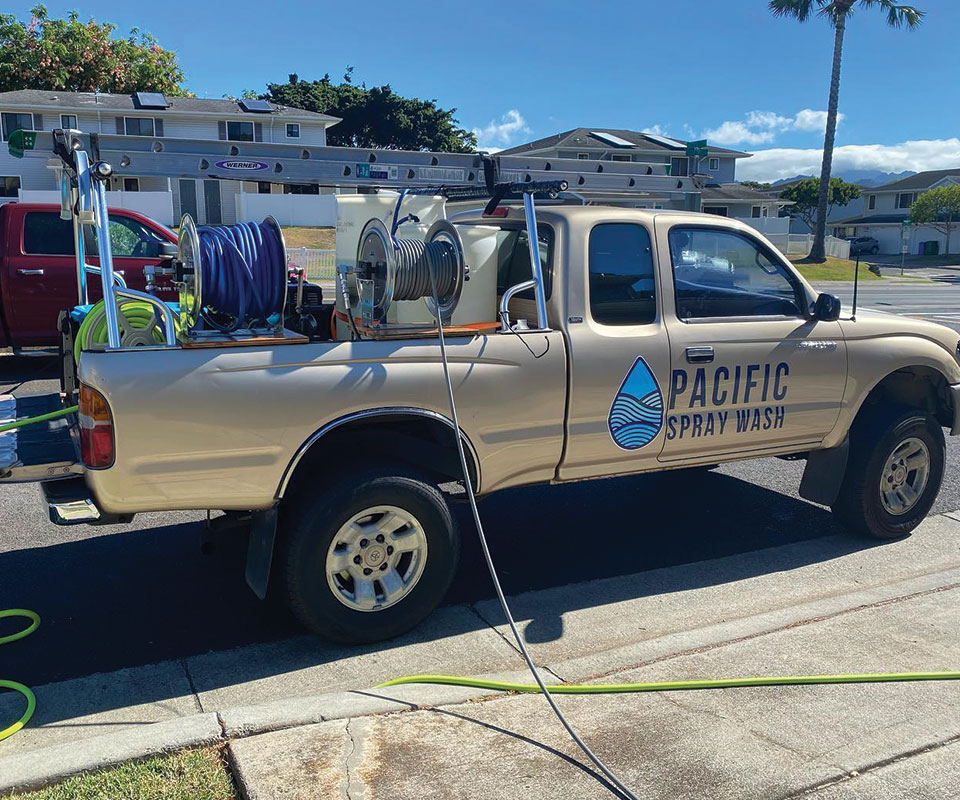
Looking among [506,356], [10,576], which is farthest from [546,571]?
[10,576]

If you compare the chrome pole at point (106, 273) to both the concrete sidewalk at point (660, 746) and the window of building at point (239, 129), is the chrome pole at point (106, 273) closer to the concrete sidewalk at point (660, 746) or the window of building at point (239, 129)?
the concrete sidewalk at point (660, 746)

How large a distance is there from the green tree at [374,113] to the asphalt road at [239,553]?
54708 millimetres

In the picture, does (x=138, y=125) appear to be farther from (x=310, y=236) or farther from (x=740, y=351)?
(x=740, y=351)

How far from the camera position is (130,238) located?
10.3 m

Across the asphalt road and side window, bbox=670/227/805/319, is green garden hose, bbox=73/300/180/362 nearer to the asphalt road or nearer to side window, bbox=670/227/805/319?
the asphalt road

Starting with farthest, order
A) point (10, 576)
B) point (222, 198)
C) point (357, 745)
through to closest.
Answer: point (222, 198) < point (10, 576) < point (357, 745)

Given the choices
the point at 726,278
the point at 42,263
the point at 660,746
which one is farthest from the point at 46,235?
the point at 660,746

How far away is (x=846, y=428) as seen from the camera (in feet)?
18.5

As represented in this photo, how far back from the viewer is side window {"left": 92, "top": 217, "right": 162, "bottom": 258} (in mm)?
10188

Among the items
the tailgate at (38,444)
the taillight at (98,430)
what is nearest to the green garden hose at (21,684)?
the tailgate at (38,444)

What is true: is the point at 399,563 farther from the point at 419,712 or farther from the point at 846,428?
the point at 846,428

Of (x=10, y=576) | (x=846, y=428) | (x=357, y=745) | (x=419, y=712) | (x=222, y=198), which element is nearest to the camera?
(x=357, y=745)

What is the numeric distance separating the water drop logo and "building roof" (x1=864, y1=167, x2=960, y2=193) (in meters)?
80.0

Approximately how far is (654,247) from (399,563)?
2.21 m
